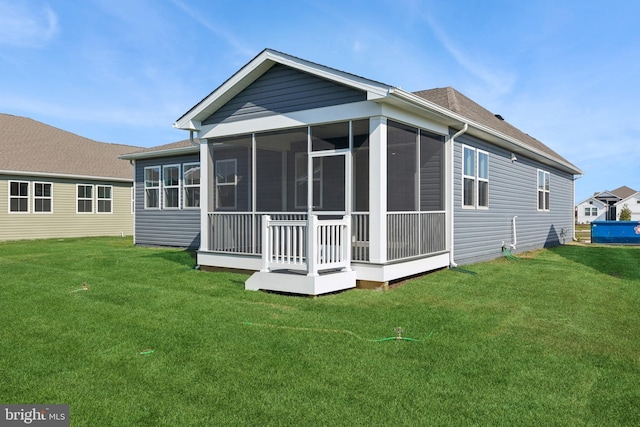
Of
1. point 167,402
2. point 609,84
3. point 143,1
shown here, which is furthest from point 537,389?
point 609,84

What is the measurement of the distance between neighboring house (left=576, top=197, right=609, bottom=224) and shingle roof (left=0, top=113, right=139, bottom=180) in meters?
56.2

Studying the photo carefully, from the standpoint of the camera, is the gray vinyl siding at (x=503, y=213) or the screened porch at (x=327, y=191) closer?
the screened porch at (x=327, y=191)

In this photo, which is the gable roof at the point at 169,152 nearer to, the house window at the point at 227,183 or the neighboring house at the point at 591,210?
the house window at the point at 227,183

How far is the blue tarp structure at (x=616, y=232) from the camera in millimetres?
18281

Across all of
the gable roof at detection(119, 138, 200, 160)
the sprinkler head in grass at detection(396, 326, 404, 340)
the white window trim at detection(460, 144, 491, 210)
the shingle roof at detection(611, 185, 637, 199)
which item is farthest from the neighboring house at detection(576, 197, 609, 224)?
the sprinkler head in grass at detection(396, 326, 404, 340)

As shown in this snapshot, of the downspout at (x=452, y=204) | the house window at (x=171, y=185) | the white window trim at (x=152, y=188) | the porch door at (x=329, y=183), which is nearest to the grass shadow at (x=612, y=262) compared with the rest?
the downspout at (x=452, y=204)

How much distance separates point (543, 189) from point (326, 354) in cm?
1406

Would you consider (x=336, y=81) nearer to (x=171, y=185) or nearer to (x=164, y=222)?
(x=171, y=185)

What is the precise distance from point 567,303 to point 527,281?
1.84 meters

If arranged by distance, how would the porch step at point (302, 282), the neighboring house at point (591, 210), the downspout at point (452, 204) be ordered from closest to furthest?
the porch step at point (302, 282) < the downspout at point (452, 204) < the neighboring house at point (591, 210)

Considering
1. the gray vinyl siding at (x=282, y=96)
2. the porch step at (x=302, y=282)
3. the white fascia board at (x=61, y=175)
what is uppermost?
the gray vinyl siding at (x=282, y=96)

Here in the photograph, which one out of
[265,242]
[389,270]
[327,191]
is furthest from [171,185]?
[389,270]

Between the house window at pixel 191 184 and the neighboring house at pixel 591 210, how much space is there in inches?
2223

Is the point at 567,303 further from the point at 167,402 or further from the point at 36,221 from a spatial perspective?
the point at 36,221
